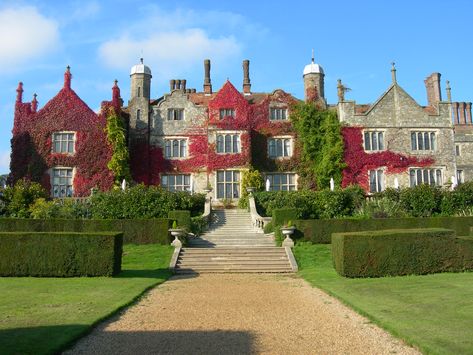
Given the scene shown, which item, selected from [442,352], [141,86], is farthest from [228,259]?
[141,86]

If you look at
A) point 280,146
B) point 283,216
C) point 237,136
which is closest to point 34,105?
point 237,136

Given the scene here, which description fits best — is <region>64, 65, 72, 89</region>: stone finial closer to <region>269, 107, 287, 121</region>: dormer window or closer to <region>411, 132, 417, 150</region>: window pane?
<region>269, 107, 287, 121</region>: dormer window

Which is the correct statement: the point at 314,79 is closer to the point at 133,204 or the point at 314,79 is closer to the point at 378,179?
the point at 378,179

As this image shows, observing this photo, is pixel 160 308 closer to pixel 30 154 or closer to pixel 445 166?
pixel 30 154

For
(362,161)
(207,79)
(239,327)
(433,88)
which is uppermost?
(207,79)

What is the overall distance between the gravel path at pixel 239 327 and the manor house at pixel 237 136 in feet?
72.6

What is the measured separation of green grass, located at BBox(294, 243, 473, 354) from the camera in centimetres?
693

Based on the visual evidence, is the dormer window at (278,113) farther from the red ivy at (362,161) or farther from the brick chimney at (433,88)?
the brick chimney at (433,88)

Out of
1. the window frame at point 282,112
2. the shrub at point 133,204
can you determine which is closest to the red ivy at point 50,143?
the shrub at point 133,204

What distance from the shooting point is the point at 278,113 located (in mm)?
35875

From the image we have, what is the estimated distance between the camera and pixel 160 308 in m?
10.1

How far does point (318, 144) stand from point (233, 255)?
17868 millimetres

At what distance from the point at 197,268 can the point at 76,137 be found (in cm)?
1884

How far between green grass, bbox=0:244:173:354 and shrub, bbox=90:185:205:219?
9033 millimetres
